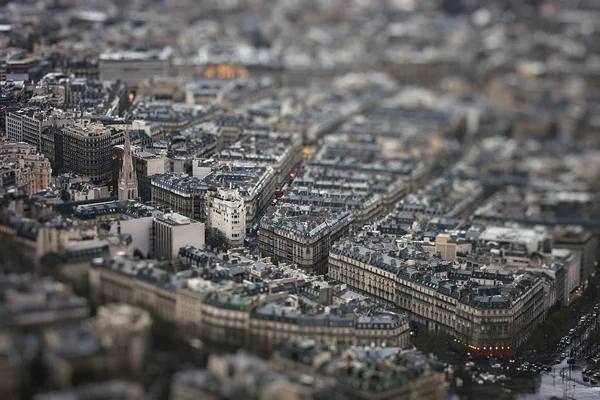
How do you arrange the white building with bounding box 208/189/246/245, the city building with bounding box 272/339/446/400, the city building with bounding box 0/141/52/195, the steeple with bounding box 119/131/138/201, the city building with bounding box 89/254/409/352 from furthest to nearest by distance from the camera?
1. the white building with bounding box 208/189/246/245
2. the steeple with bounding box 119/131/138/201
3. the city building with bounding box 0/141/52/195
4. the city building with bounding box 89/254/409/352
5. the city building with bounding box 272/339/446/400

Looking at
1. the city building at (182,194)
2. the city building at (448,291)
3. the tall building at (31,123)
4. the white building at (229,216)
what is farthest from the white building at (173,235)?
the tall building at (31,123)

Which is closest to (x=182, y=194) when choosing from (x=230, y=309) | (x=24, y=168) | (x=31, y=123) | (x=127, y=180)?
(x=127, y=180)

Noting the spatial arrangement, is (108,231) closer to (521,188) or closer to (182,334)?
(182,334)

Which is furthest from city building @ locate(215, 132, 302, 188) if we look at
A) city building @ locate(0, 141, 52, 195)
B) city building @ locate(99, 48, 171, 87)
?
city building @ locate(0, 141, 52, 195)

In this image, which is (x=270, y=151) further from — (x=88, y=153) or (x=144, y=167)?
(x=88, y=153)

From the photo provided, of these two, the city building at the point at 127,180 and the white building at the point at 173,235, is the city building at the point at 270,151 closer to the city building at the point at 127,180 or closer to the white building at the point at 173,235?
the city building at the point at 127,180

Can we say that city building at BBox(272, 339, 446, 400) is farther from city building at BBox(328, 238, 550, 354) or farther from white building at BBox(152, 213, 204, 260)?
white building at BBox(152, 213, 204, 260)

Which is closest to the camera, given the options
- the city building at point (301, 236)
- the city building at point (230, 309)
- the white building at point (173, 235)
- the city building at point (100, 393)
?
the city building at point (100, 393)
